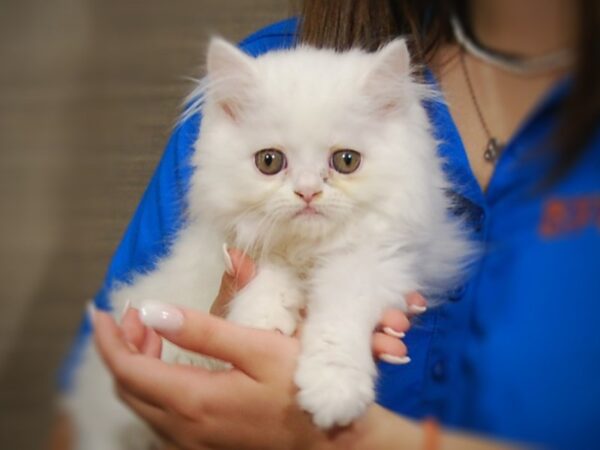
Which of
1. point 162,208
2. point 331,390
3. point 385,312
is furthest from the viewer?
point 162,208

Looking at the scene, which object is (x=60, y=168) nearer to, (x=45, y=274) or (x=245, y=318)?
(x=45, y=274)

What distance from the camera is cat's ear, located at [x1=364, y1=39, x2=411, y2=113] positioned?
0.66 meters

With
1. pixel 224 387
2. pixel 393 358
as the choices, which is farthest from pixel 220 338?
pixel 393 358

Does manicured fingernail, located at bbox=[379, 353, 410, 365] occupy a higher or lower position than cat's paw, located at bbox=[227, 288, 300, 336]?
higher

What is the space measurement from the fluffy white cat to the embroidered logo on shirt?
0.15 meters

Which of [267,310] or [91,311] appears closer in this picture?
[91,311]

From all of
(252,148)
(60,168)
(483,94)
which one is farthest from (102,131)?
(483,94)

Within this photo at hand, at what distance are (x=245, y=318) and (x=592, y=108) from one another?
394mm

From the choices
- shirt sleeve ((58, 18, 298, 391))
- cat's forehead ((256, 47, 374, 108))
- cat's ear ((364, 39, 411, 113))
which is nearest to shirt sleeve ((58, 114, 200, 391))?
shirt sleeve ((58, 18, 298, 391))

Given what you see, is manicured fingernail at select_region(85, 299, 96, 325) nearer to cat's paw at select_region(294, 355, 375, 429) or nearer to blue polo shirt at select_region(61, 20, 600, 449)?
blue polo shirt at select_region(61, 20, 600, 449)

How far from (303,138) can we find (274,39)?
239 millimetres

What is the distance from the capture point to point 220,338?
0.57m

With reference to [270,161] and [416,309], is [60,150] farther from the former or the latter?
[416,309]

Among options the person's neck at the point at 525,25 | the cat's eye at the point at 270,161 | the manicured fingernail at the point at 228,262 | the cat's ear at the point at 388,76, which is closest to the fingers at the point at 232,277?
the manicured fingernail at the point at 228,262
